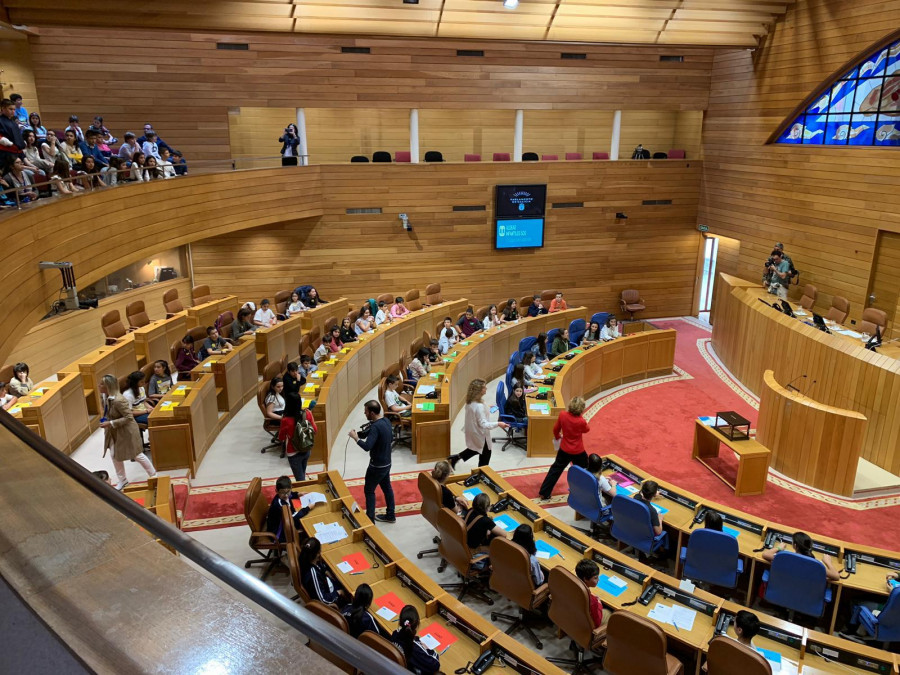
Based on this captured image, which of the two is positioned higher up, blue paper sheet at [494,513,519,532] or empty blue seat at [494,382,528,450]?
blue paper sheet at [494,513,519,532]

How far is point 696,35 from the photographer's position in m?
15.2

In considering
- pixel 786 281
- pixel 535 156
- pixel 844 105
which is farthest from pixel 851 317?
pixel 535 156

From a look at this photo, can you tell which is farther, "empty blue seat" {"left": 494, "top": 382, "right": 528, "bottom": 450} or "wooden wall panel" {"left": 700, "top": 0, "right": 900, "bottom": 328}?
"wooden wall panel" {"left": 700, "top": 0, "right": 900, "bottom": 328}

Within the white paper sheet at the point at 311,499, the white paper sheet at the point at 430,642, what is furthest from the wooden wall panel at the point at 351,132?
the white paper sheet at the point at 430,642

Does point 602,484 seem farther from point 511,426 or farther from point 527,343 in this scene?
point 527,343

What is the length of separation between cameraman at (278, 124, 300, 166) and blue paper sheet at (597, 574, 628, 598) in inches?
480

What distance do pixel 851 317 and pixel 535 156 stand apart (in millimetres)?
7917

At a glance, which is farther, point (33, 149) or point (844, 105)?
point (844, 105)

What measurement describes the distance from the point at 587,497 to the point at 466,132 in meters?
13.6

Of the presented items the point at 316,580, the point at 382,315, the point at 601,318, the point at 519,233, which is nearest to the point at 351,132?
the point at 519,233

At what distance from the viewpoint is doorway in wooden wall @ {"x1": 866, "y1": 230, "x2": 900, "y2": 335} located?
12898 millimetres

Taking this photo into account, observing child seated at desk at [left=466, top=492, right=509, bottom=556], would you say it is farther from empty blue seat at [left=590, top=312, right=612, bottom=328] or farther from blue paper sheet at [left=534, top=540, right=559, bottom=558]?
empty blue seat at [left=590, top=312, right=612, bottom=328]

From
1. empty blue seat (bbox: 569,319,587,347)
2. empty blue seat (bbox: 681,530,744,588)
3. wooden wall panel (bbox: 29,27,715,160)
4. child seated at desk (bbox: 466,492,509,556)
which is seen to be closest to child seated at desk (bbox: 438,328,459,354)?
empty blue seat (bbox: 569,319,587,347)

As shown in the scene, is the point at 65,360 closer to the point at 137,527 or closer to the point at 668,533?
the point at 668,533
